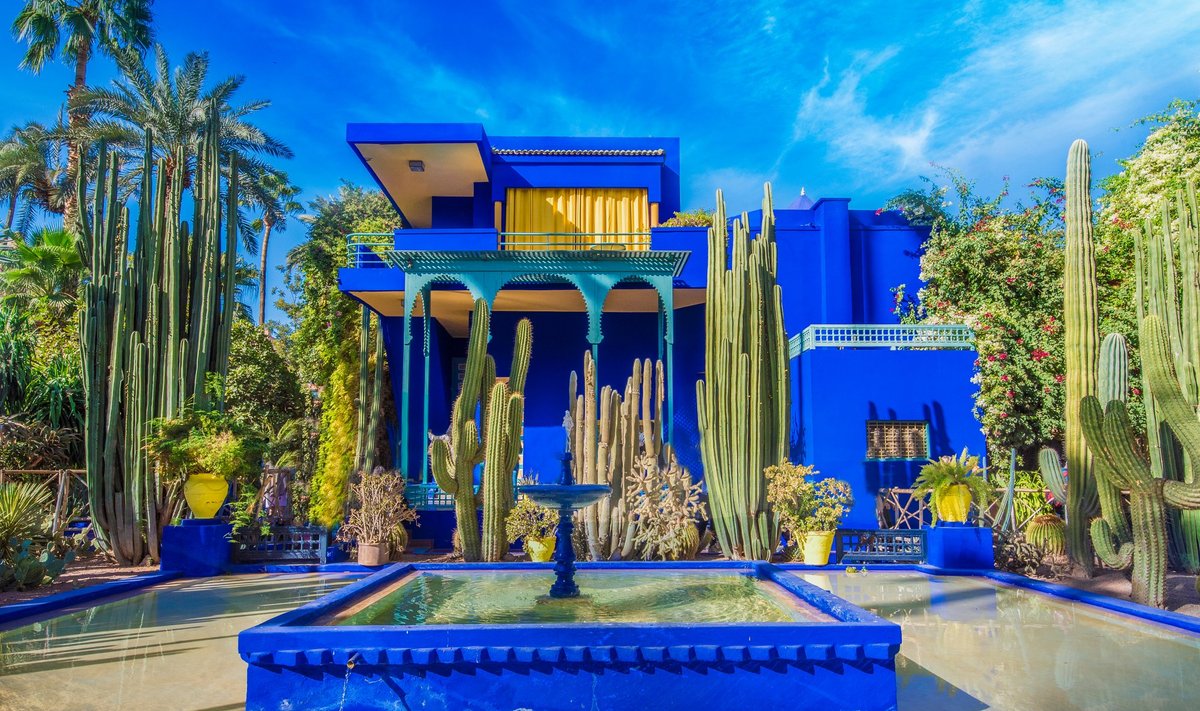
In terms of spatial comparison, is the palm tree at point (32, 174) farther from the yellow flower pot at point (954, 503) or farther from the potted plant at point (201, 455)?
the yellow flower pot at point (954, 503)

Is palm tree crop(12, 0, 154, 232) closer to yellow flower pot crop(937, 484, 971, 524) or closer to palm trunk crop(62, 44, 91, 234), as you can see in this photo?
palm trunk crop(62, 44, 91, 234)

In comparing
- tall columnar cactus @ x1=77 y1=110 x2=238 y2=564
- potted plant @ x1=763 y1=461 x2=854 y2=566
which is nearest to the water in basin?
potted plant @ x1=763 y1=461 x2=854 y2=566

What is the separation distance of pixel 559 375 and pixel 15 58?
1803 cm

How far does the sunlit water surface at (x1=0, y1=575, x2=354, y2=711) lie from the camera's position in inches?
192

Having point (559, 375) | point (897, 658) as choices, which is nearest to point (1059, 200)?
point (559, 375)

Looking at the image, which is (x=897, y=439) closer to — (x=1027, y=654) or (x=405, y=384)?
(x=1027, y=654)

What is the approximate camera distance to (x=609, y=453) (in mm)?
10898

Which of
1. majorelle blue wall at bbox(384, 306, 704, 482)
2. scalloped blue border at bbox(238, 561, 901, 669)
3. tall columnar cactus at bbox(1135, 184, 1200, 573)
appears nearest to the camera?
scalloped blue border at bbox(238, 561, 901, 669)

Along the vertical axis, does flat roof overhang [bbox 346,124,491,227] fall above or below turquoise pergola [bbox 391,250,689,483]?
above

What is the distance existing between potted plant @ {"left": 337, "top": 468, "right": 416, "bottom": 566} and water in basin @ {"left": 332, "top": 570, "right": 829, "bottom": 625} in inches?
122

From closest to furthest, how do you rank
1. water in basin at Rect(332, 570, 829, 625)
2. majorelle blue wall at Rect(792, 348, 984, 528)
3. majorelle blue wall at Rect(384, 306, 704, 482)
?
water in basin at Rect(332, 570, 829, 625) → majorelle blue wall at Rect(792, 348, 984, 528) → majorelle blue wall at Rect(384, 306, 704, 482)

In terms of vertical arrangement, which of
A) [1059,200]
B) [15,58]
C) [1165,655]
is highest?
[15,58]

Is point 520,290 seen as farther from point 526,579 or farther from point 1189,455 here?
point 1189,455

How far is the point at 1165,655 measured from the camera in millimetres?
6008
